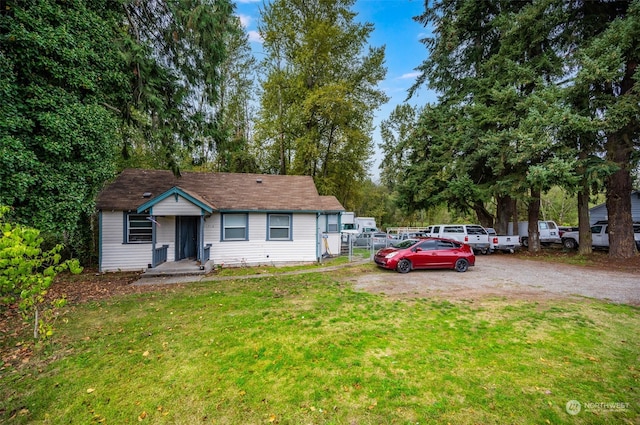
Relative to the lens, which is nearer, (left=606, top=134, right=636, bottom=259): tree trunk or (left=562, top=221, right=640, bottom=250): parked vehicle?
(left=606, top=134, right=636, bottom=259): tree trunk

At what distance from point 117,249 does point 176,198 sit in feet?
12.4

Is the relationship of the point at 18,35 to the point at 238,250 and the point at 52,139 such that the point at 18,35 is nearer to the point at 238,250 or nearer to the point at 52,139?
the point at 52,139

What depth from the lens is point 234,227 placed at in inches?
521

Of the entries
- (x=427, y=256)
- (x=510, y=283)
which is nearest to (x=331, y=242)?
(x=427, y=256)

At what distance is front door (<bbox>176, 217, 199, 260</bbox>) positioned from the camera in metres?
12.7

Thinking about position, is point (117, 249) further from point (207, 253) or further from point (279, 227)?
point (279, 227)

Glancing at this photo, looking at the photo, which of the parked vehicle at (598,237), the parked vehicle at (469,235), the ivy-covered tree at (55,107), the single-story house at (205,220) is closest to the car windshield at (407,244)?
the single-story house at (205,220)

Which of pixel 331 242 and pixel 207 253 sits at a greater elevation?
pixel 331 242

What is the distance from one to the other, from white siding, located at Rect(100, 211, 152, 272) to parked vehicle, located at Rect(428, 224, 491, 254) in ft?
54.9

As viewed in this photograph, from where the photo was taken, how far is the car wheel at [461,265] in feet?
38.7

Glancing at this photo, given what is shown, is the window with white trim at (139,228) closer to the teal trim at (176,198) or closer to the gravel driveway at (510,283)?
the teal trim at (176,198)

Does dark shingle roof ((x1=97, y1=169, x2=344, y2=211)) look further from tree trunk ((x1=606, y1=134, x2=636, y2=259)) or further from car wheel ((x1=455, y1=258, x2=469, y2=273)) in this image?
tree trunk ((x1=606, y1=134, x2=636, y2=259))

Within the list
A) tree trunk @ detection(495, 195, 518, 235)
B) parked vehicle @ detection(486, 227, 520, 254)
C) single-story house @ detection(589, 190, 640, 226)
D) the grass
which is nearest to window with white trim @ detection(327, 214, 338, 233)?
parked vehicle @ detection(486, 227, 520, 254)

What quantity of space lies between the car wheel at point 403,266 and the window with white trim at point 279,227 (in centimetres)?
564
